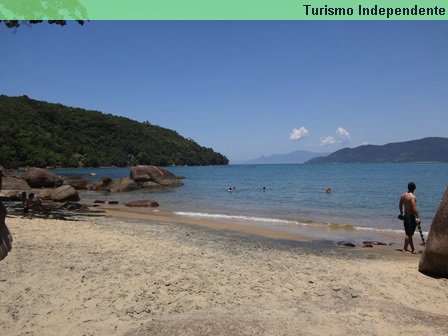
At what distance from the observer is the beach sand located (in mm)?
5844

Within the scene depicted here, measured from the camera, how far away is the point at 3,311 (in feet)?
19.8

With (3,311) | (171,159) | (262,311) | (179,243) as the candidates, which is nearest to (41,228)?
(179,243)

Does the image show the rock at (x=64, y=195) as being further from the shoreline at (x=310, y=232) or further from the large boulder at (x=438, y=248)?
the large boulder at (x=438, y=248)

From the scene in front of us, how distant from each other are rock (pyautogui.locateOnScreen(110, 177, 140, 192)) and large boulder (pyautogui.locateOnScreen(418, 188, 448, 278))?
1307 inches

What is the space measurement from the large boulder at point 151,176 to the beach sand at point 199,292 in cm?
3371

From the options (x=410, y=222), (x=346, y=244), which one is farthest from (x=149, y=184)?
(x=410, y=222)

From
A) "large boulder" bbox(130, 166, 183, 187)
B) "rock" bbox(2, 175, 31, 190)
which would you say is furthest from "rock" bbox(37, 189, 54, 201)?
"large boulder" bbox(130, 166, 183, 187)

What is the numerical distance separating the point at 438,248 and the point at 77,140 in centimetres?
11599

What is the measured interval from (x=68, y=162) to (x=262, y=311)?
102636mm

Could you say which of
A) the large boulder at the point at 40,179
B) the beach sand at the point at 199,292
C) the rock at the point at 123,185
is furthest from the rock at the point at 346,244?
the large boulder at the point at 40,179

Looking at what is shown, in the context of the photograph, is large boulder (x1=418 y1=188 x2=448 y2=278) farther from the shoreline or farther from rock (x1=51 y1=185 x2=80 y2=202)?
rock (x1=51 y1=185 x2=80 y2=202)

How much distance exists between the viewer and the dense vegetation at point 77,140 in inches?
3433

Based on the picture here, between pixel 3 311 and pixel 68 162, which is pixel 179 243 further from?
pixel 68 162

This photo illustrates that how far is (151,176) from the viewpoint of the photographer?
148 feet
